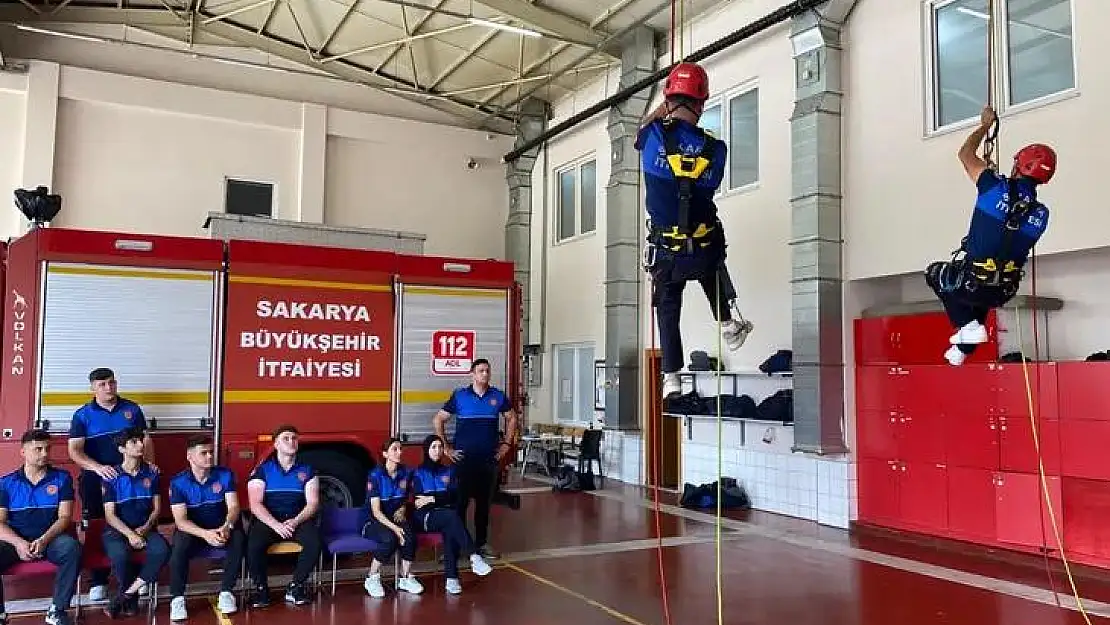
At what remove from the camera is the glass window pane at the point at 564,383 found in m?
15.5

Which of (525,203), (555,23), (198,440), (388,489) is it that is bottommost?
(388,489)

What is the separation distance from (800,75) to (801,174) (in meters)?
1.22

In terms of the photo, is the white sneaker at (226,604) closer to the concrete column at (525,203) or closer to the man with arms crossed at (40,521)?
the man with arms crossed at (40,521)

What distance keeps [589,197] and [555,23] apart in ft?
10.4

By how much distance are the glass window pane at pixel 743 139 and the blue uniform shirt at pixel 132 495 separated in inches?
331

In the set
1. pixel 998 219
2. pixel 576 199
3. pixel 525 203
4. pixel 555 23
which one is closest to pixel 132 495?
pixel 998 219

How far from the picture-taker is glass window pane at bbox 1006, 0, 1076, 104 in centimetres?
802

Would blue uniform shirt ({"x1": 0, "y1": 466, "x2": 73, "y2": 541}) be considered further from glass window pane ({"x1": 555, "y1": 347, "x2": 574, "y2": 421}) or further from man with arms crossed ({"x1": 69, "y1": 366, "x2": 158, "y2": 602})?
glass window pane ({"x1": 555, "y1": 347, "x2": 574, "y2": 421})

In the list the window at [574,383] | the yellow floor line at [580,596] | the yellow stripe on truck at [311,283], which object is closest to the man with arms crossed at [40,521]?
the yellow stripe on truck at [311,283]

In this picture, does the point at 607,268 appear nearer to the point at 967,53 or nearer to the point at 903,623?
the point at 967,53

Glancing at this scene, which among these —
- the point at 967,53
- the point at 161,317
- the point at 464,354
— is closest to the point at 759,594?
the point at 464,354

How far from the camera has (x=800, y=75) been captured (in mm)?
10312

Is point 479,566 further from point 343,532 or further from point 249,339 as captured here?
point 249,339

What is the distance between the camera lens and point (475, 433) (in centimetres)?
747
